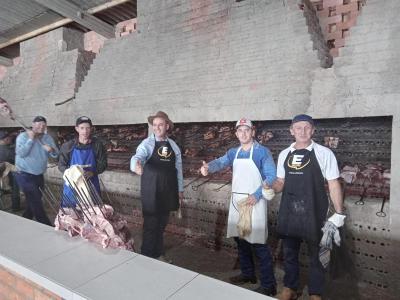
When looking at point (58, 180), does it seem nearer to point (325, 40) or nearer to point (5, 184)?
point (5, 184)

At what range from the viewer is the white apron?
337 cm

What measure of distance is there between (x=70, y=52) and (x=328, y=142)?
664 centimetres

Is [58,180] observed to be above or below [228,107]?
below

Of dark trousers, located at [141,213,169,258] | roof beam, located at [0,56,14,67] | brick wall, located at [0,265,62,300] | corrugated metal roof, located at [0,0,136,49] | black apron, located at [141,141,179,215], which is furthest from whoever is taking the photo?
roof beam, located at [0,56,14,67]

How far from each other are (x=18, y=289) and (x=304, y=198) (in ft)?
8.63

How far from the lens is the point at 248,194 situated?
3.46 metres

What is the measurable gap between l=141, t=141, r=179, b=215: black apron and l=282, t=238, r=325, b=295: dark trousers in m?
1.60

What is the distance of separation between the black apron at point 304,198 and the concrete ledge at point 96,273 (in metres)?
1.67

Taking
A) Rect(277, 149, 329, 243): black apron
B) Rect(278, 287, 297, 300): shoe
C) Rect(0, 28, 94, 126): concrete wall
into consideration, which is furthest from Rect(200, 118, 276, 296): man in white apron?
Rect(0, 28, 94, 126): concrete wall

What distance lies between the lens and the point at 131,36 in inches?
253

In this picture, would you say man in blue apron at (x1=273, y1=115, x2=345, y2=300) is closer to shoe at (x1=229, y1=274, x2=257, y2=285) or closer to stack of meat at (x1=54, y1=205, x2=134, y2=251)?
shoe at (x1=229, y1=274, x2=257, y2=285)

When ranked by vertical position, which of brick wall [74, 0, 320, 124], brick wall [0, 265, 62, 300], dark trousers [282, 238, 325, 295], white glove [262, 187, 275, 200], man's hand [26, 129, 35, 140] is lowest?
dark trousers [282, 238, 325, 295]

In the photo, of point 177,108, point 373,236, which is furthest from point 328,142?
point 177,108

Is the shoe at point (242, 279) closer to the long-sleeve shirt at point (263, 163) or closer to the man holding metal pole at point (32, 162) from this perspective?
the long-sleeve shirt at point (263, 163)
